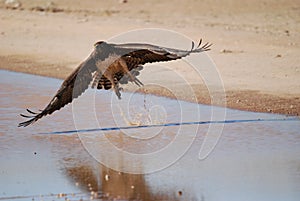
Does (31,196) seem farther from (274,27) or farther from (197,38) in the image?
(274,27)

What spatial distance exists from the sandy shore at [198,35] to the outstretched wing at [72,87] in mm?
1918

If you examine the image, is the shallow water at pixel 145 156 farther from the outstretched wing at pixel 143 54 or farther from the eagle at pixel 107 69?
the outstretched wing at pixel 143 54

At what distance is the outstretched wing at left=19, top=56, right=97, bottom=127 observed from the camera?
316 inches

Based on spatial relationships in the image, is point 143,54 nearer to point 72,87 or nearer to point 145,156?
point 72,87

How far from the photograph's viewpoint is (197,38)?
13.6 m

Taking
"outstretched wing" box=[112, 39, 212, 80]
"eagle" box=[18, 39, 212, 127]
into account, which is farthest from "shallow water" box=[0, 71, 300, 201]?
"outstretched wing" box=[112, 39, 212, 80]

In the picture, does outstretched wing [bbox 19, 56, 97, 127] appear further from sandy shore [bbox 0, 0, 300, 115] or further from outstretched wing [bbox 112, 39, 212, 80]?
sandy shore [bbox 0, 0, 300, 115]

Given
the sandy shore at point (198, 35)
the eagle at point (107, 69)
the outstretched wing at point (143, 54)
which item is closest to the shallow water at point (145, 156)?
the eagle at point (107, 69)

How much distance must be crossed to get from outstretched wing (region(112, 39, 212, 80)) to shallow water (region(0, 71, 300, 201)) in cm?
70

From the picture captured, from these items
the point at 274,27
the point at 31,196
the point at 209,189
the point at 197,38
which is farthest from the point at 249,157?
the point at 274,27

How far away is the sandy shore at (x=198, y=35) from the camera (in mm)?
10234

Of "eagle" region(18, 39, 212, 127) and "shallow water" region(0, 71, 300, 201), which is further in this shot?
"eagle" region(18, 39, 212, 127)

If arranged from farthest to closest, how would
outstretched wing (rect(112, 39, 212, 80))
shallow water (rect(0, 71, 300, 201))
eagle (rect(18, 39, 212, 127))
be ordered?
eagle (rect(18, 39, 212, 127)) → outstretched wing (rect(112, 39, 212, 80)) → shallow water (rect(0, 71, 300, 201))

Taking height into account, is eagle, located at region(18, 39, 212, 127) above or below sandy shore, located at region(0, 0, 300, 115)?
below
